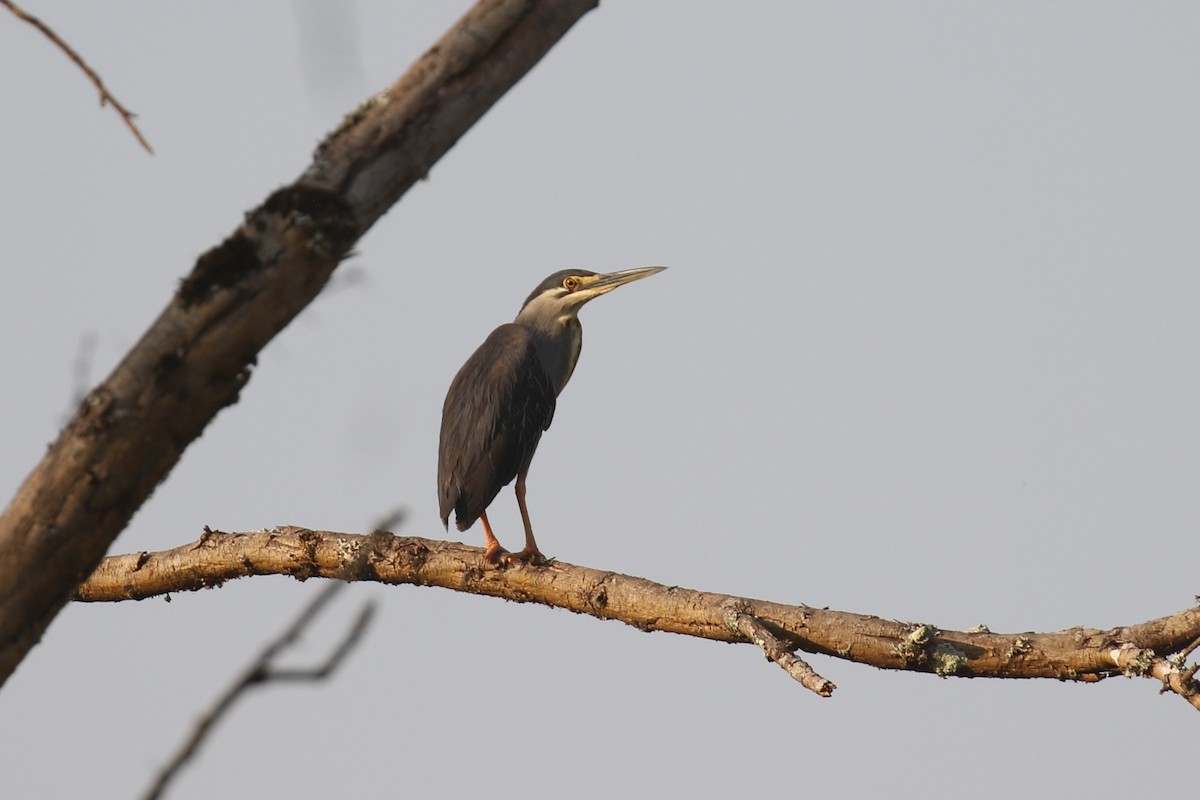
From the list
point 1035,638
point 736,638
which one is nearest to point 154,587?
point 736,638

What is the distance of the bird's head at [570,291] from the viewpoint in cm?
852

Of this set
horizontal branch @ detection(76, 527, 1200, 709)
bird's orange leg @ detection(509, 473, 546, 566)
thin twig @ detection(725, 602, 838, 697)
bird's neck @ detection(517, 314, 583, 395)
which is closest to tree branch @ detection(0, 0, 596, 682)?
horizontal branch @ detection(76, 527, 1200, 709)

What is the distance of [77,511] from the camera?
1.97 m

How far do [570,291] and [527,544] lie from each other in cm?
244

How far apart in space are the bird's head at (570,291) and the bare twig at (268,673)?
6.98 metres

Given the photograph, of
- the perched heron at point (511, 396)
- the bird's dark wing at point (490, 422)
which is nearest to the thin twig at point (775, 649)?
the perched heron at point (511, 396)

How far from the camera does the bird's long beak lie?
8453mm

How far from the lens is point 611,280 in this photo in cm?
857

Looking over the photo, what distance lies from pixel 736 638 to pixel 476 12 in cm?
287

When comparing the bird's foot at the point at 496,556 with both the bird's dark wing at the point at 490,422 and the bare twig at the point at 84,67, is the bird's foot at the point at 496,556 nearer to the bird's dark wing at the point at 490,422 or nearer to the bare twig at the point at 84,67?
the bird's dark wing at the point at 490,422

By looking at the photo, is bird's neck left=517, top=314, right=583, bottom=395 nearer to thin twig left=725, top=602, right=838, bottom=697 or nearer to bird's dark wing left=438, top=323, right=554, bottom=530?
bird's dark wing left=438, top=323, right=554, bottom=530

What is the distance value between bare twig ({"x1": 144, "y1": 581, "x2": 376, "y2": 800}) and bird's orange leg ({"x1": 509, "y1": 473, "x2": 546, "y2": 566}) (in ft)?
12.9

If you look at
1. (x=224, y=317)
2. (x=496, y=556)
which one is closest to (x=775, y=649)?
(x=496, y=556)

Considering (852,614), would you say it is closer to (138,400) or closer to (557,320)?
(138,400)
